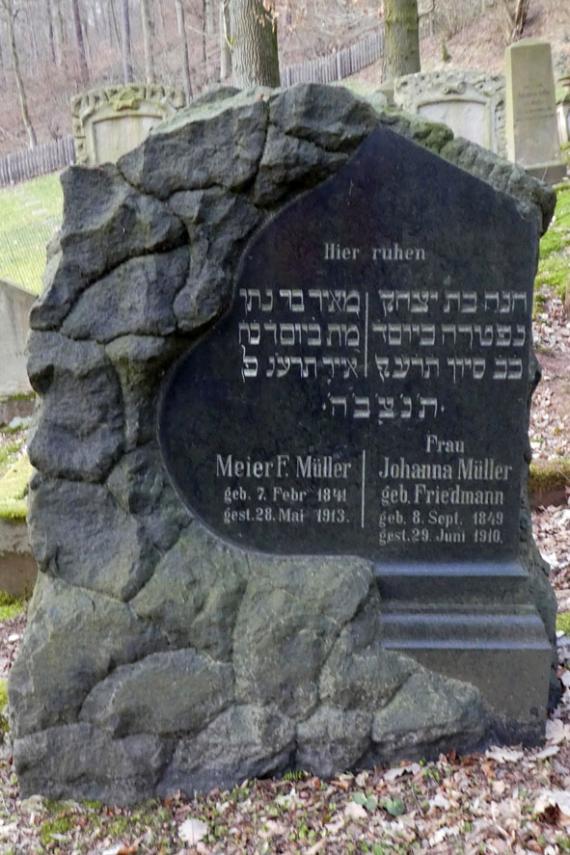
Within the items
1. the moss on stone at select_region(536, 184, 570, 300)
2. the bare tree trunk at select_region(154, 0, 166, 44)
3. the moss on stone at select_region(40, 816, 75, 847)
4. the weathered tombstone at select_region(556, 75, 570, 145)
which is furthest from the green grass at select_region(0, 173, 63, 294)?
the bare tree trunk at select_region(154, 0, 166, 44)

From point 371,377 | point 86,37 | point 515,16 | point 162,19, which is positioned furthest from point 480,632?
point 86,37

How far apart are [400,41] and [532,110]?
2.58 meters

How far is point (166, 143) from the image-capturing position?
10.1 ft

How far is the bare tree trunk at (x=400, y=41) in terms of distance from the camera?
14045 mm

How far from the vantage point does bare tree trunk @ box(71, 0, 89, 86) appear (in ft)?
135

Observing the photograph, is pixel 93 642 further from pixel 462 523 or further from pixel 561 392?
pixel 561 392

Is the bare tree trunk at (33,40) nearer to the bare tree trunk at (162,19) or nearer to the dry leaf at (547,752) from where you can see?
the bare tree trunk at (162,19)

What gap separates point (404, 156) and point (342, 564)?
1565mm

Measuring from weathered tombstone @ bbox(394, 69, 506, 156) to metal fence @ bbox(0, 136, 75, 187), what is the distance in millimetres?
17563

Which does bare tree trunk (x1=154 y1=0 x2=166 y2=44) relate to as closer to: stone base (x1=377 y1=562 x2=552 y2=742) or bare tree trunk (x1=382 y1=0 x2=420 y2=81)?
bare tree trunk (x1=382 y1=0 x2=420 y2=81)

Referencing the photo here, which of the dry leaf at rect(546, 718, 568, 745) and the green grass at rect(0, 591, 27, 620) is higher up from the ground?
the green grass at rect(0, 591, 27, 620)

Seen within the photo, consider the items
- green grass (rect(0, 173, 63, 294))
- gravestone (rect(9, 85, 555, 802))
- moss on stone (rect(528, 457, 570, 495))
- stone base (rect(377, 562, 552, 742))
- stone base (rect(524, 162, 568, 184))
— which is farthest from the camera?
green grass (rect(0, 173, 63, 294))

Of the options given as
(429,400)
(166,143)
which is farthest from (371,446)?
(166,143)

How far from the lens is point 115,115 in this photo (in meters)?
15.2
